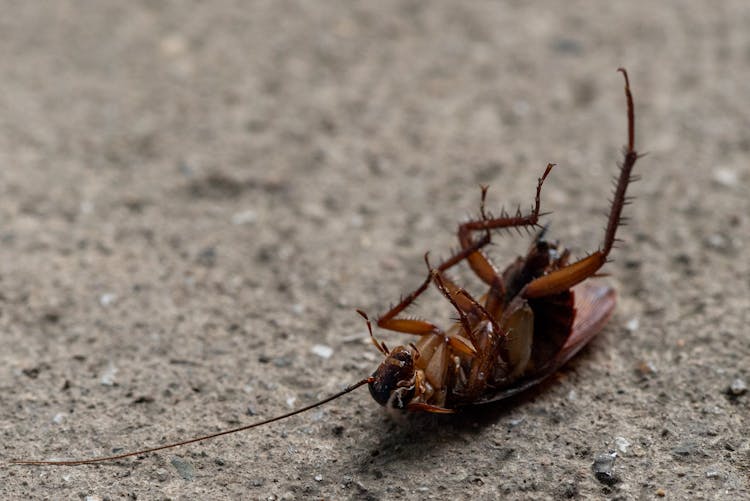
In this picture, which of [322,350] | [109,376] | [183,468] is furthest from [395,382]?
[109,376]

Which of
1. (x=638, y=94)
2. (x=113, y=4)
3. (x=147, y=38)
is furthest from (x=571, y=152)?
A: (x=113, y=4)

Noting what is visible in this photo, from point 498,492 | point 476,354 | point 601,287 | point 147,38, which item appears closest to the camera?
point 498,492

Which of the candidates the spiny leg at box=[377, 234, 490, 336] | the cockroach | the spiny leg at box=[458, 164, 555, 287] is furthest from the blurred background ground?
the spiny leg at box=[458, 164, 555, 287]

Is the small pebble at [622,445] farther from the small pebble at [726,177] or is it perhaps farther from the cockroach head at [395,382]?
the small pebble at [726,177]

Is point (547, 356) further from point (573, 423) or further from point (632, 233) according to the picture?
point (632, 233)

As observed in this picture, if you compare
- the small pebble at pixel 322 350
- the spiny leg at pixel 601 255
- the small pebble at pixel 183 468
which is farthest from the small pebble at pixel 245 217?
the spiny leg at pixel 601 255

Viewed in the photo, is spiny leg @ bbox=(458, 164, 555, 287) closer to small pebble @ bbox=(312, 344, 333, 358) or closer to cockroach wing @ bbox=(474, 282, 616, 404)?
cockroach wing @ bbox=(474, 282, 616, 404)
